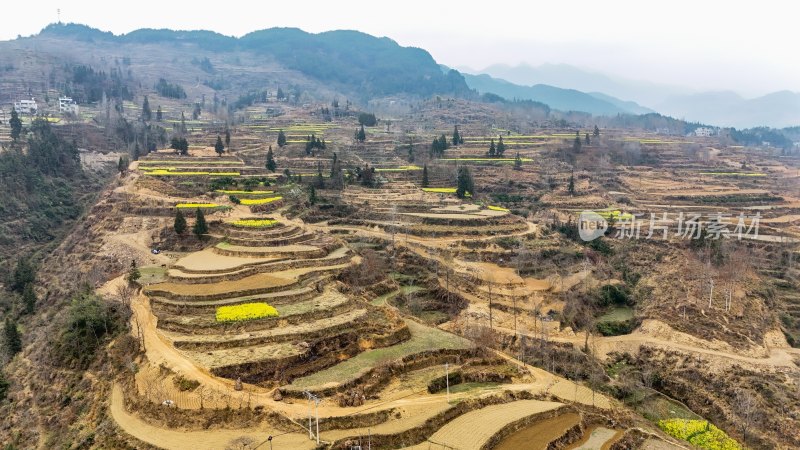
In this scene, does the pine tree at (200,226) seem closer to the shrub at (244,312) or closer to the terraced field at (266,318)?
the terraced field at (266,318)

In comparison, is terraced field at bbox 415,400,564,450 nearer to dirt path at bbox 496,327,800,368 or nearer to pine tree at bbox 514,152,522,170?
dirt path at bbox 496,327,800,368

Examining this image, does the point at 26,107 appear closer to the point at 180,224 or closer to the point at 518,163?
the point at 180,224

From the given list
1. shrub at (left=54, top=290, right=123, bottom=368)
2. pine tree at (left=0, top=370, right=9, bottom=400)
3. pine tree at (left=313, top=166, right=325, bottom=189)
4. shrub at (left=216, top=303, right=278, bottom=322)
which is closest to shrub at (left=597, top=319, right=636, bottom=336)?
shrub at (left=216, top=303, right=278, bottom=322)

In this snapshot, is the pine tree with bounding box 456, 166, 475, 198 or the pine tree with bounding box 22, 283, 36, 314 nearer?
the pine tree with bounding box 22, 283, 36, 314

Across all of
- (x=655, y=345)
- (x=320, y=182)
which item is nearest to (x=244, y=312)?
(x=655, y=345)

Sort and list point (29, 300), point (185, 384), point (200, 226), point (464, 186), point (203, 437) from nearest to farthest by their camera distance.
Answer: point (203, 437)
point (185, 384)
point (29, 300)
point (200, 226)
point (464, 186)

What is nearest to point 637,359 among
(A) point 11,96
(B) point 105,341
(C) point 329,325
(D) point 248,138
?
(C) point 329,325

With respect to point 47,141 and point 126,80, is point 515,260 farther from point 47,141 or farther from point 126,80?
point 126,80
